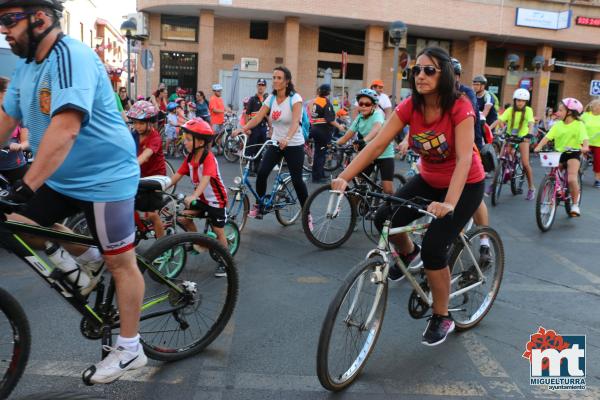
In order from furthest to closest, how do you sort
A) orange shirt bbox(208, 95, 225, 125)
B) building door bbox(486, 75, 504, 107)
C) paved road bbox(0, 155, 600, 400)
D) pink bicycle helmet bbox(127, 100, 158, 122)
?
building door bbox(486, 75, 504, 107), orange shirt bbox(208, 95, 225, 125), pink bicycle helmet bbox(127, 100, 158, 122), paved road bbox(0, 155, 600, 400)

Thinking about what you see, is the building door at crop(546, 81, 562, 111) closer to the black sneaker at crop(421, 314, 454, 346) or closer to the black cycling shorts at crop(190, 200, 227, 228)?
the black cycling shorts at crop(190, 200, 227, 228)

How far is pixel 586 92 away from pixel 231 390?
36.6m

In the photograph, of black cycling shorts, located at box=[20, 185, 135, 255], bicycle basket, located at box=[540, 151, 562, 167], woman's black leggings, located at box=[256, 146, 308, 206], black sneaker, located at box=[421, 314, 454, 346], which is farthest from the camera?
bicycle basket, located at box=[540, 151, 562, 167]

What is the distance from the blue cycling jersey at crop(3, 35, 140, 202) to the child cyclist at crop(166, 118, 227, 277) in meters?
2.15

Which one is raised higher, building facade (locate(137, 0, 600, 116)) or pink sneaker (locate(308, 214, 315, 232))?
building facade (locate(137, 0, 600, 116))

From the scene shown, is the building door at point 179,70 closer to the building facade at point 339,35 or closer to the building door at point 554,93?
the building facade at point 339,35

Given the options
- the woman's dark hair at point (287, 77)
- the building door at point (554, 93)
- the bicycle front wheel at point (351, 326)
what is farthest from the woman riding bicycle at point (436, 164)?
the building door at point (554, 93)

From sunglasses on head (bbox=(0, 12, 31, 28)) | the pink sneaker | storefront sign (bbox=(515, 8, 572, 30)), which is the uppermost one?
storefront sign (bbox=(515, 8, 572, 30))

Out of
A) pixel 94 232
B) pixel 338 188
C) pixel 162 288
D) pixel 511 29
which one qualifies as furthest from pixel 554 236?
pixel 511 29

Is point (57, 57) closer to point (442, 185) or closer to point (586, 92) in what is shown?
point (442, 185)

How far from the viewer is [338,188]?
3.11m

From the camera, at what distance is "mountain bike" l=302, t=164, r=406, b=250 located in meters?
6.04

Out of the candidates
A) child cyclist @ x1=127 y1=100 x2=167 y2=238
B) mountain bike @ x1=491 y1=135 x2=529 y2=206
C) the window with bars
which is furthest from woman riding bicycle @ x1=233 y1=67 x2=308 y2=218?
the window with bars

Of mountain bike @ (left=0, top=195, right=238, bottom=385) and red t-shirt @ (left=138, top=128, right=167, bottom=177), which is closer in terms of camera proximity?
mountain bike @ (left=0, top=195, right=238, bottom=385)
